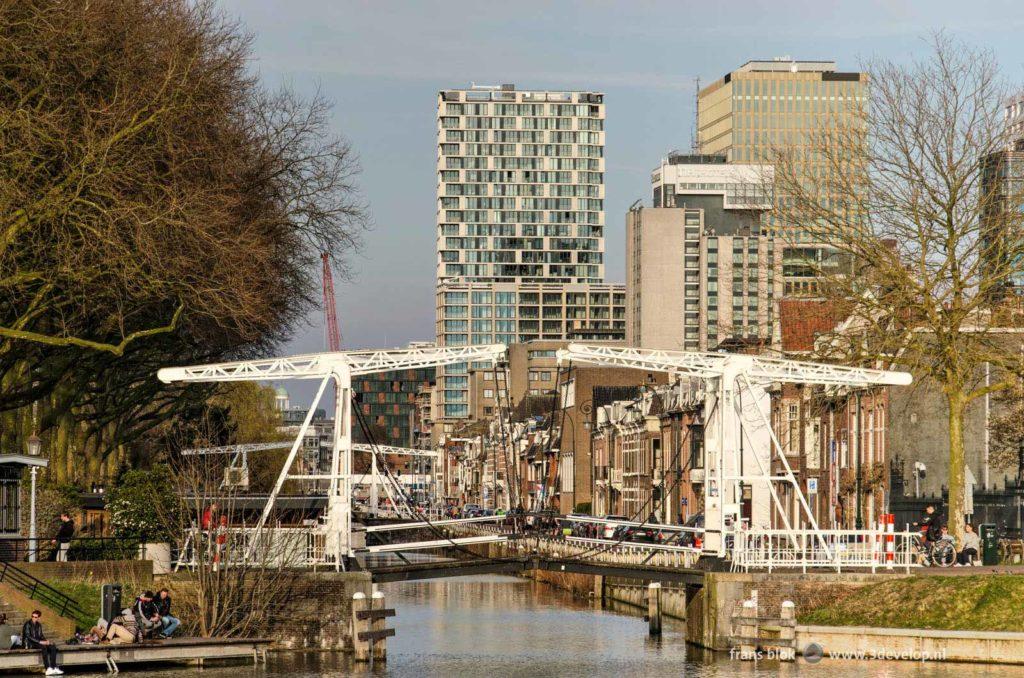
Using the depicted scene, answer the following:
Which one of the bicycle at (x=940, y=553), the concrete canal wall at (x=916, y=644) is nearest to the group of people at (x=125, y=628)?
the concrete canal wall at (x=916, y=644)

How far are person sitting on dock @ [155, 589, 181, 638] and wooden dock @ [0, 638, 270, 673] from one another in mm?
713

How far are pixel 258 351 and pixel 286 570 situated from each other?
21.8 metres

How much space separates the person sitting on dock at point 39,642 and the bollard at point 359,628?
28.8 ft

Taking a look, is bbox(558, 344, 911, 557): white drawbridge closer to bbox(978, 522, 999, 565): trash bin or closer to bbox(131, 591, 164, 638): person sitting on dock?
bbox(978, 522, 999, 565): trash bin

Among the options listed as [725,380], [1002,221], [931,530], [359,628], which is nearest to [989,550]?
[931,530]

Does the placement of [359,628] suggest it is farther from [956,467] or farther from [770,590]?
[956,467]

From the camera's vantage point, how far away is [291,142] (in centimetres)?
5966

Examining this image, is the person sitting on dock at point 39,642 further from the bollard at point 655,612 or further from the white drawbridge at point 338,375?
the bollard at point 655,612

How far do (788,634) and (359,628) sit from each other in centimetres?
1136

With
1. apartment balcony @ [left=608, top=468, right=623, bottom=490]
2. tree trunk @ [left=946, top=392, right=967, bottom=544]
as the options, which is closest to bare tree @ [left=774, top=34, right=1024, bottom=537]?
tree trunk @ [left=946, top=392, right=967, bottom=544]

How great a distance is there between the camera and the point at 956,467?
50594 mm

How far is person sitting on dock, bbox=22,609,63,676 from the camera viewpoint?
3869 cm

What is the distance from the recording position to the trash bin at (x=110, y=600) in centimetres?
4138

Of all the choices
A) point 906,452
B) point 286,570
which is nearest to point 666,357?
point 286,570
